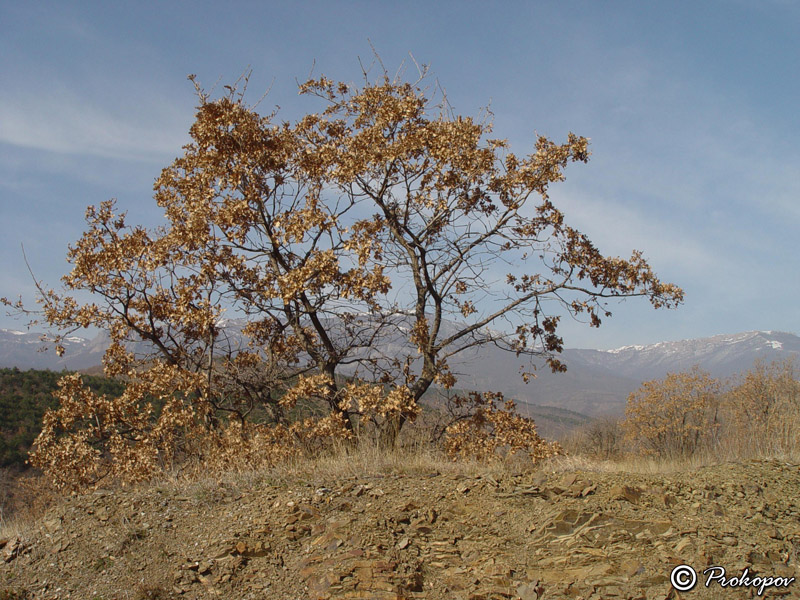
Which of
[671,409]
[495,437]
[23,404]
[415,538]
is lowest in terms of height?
[671,409]

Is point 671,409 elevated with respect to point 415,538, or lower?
lower

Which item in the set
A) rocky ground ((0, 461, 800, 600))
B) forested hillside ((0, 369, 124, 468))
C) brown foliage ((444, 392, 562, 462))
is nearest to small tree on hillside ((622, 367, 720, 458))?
brown foliage ((444, 392, 562, 462))

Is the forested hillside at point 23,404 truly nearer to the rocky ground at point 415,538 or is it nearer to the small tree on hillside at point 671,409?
the small tree on hillside at point 671,409

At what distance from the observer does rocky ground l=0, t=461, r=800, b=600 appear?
4555 mm

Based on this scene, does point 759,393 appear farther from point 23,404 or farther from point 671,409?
point 23,404

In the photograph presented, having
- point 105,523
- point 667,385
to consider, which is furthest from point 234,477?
point 667,385

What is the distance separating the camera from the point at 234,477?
689 cm

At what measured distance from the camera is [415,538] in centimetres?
516

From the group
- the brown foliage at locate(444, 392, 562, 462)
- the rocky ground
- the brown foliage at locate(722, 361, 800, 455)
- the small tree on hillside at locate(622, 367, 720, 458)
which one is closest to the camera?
the rocky ground

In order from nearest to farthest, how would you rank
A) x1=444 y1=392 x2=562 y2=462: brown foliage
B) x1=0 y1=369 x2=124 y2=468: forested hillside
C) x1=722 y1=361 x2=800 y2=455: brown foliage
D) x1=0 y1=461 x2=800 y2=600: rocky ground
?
x1=0 y1=461 x2=800 y2=600: rocky ground, x1=444 y1=392 x2=562 y2=462: brown foliage, x1=722 y1=361 x2=800 y2=455: brown foliage, x1=0 y1=369 x2=124 y2=468: forested hillside

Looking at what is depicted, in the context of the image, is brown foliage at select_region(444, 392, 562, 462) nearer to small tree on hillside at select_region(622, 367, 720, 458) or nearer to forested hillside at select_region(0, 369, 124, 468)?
small tree on hillside at select_region(622, 367, 720, 458)

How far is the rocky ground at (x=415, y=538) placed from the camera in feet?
14.9

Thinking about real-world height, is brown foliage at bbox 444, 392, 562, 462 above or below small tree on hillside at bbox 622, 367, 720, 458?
above

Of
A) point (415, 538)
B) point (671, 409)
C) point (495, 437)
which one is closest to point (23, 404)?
point (671, 409)
